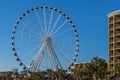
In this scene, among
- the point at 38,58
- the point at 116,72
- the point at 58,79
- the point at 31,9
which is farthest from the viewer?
the point at 58,79

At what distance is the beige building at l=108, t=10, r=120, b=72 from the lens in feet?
429

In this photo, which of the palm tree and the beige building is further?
the beige building

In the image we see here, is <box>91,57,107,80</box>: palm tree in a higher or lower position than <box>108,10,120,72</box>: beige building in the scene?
lower

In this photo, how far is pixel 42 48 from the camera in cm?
10438

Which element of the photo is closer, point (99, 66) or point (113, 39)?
point (99, 66)

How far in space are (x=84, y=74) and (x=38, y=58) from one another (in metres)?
28.3

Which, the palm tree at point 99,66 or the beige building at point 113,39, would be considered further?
the beige building at point 113,39

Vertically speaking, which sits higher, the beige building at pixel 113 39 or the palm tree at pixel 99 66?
the beige building at pixel 113 39

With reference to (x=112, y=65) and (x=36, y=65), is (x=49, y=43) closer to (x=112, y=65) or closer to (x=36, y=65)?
(x=36, y=65)

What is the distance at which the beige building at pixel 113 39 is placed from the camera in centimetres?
13076

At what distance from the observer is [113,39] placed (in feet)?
436

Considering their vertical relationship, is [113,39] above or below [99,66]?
above

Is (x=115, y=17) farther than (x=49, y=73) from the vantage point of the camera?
No

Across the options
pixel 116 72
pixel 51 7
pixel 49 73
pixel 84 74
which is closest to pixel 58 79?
pixel 49 73
